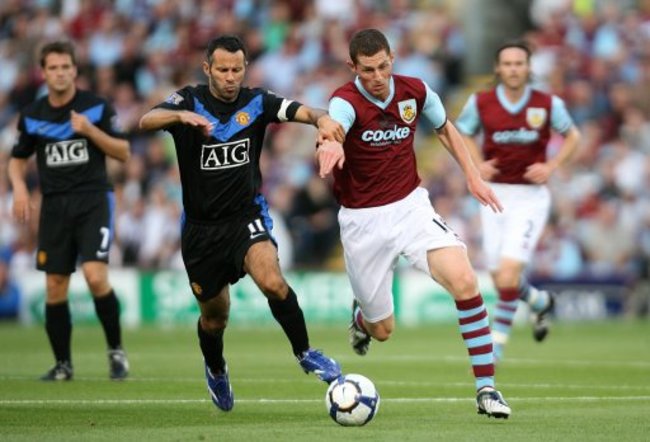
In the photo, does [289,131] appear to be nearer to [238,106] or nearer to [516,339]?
[516,339]

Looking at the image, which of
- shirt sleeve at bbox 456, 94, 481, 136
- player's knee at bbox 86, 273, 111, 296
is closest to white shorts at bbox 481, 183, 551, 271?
shirt sleeve at bbox 456, 94, 481, 136

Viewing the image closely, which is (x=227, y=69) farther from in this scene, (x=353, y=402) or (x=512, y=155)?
(x=512, y=155)

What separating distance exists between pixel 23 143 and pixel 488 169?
13.9 ft

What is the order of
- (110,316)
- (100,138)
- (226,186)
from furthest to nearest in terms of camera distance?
1. (110,316)
2. (100,138)
3. (226,186)

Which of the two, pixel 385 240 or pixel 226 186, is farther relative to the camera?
pixel 385 240

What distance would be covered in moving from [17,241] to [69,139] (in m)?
11.2

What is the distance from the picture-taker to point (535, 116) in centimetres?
1455

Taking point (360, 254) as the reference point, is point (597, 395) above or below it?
below

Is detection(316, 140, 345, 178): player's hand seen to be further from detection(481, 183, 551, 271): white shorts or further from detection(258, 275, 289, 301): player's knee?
detection(481, 183, 551, 271): white shorts

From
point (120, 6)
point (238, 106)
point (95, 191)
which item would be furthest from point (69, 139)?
point (120, 6)

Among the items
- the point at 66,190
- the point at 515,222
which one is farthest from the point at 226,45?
the point at 515,222

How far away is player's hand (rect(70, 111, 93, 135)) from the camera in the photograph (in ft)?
41.5

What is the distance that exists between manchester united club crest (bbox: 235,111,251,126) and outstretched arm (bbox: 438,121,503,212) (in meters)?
1.36

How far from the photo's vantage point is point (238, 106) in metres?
10.4
